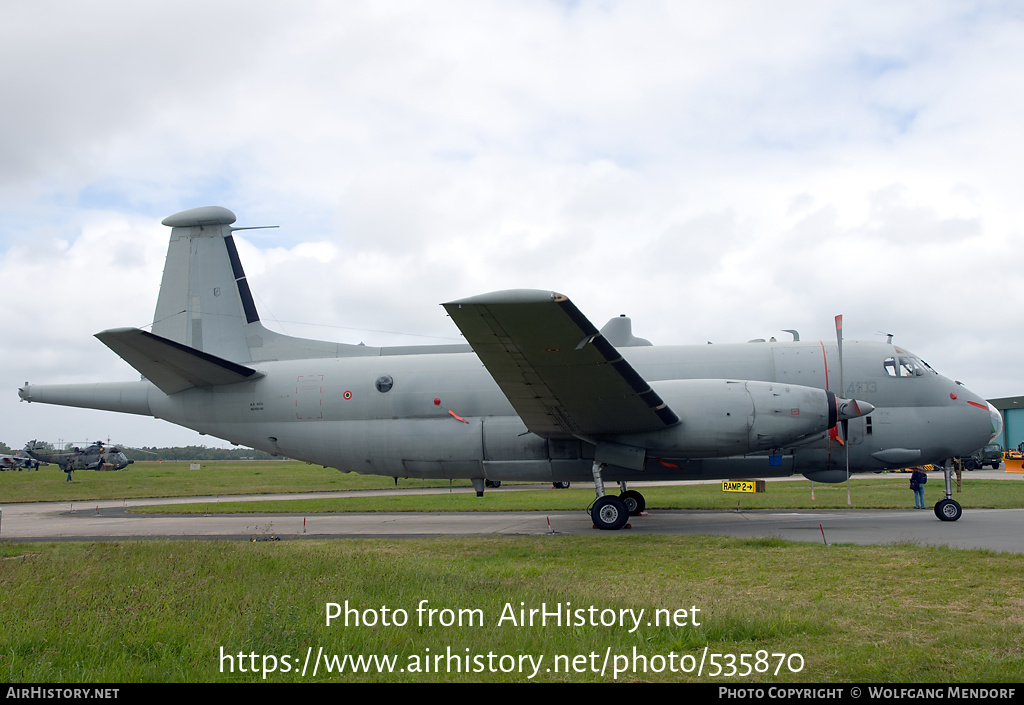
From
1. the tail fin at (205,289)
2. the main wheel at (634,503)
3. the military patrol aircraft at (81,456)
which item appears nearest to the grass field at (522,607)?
the main wheel at (634,503)

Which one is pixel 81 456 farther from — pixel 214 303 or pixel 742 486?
pixel 742 486

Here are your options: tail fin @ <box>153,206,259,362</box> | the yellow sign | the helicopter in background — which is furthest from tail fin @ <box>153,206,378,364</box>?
the helicopter in background

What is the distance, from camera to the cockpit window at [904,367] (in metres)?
16.4

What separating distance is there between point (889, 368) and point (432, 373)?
35.7ft

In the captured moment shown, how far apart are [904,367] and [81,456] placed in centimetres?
5737

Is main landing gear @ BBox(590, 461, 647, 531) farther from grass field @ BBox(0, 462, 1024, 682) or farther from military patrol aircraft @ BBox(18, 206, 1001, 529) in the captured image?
grass field @ BBox(0, 462, 1024, 682)

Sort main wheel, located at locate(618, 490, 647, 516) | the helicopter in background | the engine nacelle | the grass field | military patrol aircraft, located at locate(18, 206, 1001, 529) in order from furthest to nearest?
the helicopter in background → main wheel, located at locate(618, 490, 647, 516) → the engine nacelle → military patrol aircraft, located at locate(18, 206, 1001, 529) → the grass field

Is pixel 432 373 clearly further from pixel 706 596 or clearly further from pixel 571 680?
pixel 571 680

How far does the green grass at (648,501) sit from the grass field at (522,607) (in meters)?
10.5

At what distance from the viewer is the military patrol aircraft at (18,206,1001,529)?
13703 mm

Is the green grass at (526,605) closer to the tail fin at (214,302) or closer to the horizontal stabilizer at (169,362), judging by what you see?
the horizontal stabilizer at (169,362)

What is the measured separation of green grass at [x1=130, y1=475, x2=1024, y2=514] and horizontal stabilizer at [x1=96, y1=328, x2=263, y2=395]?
746cm

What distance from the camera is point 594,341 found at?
40.8 ft
